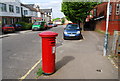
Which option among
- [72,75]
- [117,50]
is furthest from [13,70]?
[117,50]

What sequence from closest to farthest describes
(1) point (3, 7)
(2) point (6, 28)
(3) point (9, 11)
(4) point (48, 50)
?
(4) point (48, 50) < (2) point (6, 28) < (1) point (3, 7) < (3) point (9, 11)

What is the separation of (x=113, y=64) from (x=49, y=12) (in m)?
82.7

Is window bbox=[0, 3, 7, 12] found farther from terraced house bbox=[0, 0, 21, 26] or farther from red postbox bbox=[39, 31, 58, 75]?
red postbox bbox=[39, 31, 58, 75]

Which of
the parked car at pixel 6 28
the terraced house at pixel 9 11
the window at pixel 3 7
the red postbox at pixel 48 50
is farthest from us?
the terraced house at pixel 9 11

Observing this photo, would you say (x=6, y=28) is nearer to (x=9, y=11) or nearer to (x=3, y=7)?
(x=3, y=7)

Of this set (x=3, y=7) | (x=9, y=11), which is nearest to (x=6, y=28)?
(x=3, y=7)

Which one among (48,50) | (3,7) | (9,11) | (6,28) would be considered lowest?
(48,50)

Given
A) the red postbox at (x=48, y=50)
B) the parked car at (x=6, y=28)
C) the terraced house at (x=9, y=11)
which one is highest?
the terraced house at (x=9, y=11)

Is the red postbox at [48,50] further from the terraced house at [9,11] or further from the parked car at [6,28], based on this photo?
the terraced house at [9,11]

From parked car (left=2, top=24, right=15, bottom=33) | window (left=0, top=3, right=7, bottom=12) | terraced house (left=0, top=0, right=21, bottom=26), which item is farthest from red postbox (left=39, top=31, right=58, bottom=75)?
window (left=0, top=3, right=7, bottom=12)

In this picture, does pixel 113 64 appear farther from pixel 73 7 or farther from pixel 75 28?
pixel 73 7

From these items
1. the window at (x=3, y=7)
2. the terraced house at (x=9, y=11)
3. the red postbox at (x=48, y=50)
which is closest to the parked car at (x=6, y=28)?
the terraced house at (x=9, y=11)

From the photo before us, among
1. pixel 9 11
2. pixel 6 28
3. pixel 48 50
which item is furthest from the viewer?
pixel 9 11

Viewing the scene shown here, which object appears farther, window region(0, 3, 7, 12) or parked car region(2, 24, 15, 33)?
window region(0, 3, 7, 12)
